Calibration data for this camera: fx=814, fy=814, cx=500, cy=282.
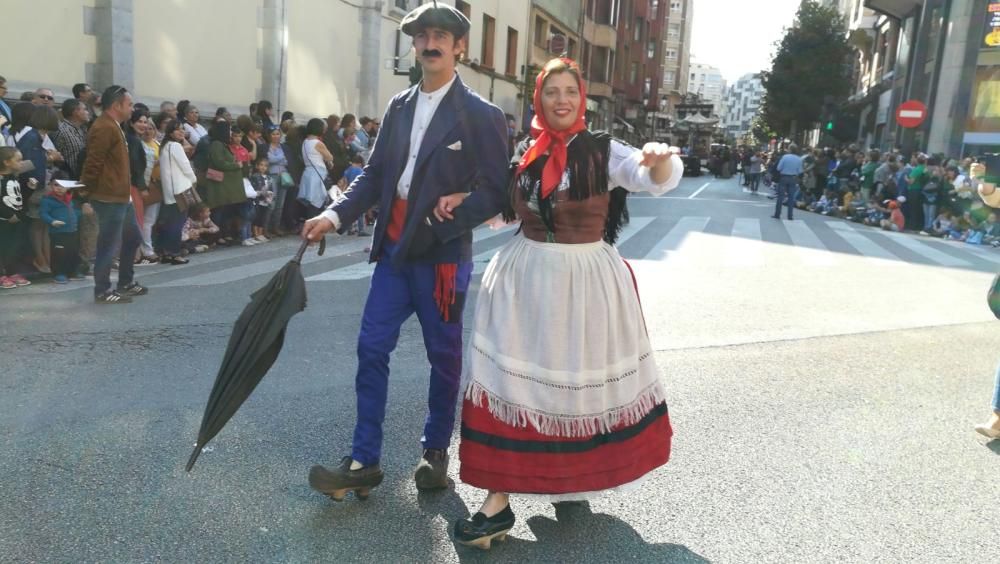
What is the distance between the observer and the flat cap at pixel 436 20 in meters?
3.05

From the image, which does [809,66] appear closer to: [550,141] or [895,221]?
[895,221]

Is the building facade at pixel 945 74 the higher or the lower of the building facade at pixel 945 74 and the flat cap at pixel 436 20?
the higher

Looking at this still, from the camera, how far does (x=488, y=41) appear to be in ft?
87.6

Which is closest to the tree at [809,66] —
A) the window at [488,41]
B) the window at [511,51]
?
the window at [511,51]

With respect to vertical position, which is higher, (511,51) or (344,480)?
(511,51)

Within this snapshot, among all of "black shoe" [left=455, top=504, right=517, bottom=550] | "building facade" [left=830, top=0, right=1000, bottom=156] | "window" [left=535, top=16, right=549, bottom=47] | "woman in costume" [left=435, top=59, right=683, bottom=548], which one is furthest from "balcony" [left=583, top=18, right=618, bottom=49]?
"black shoe" [left=455, top=504, right=517, bottom=550]

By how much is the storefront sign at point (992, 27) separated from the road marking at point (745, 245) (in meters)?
12.3

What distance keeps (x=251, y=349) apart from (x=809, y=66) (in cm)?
4031

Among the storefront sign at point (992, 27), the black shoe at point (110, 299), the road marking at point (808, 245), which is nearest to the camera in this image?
the black shoe at point (110, 299)

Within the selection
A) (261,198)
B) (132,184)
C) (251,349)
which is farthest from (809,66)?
(251,349)

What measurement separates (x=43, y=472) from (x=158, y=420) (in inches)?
27.9

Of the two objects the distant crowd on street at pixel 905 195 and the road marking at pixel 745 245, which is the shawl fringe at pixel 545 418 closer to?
the road marking at pixel 745 245

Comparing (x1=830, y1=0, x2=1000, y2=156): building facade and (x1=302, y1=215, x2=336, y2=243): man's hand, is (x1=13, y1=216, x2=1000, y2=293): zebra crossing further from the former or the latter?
(x1=830, y1=0, x2=1000, y2=156): building facade

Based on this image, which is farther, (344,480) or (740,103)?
(740,103)
